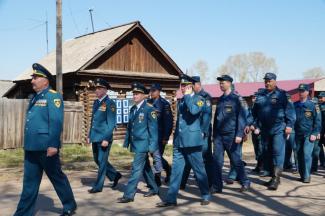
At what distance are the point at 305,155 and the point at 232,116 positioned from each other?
215 centimetres

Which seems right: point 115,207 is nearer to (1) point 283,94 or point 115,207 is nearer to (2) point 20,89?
(1) point 283,94

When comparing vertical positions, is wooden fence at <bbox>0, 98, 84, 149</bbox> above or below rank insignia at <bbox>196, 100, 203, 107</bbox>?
below

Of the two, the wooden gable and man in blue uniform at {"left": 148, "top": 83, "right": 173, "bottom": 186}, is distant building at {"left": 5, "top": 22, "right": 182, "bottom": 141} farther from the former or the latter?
man in blue uniform at {"left": 148, "top": 83, "right": 173, "bottom": 186}

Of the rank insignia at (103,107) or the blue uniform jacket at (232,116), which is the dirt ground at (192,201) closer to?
the blue uniform jacket at (232,116)

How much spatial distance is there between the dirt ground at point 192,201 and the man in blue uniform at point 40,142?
0.69 meters

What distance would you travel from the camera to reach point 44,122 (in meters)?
5.43

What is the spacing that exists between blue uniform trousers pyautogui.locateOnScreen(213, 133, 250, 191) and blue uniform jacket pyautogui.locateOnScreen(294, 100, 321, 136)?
2025 millimetres

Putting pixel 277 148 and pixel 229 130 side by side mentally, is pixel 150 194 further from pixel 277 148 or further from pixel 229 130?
pixel 277 148

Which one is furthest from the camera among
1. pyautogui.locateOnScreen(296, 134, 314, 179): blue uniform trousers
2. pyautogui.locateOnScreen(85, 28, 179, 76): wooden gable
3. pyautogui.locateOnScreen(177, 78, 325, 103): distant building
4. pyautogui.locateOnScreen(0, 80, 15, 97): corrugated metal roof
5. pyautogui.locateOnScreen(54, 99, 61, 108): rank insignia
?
pyautogui.locateOnScreen(0, 80, 15, 97): corrugated metal roof

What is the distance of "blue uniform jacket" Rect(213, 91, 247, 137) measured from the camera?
295 inches

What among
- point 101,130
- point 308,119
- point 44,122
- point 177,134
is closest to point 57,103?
point 44,122

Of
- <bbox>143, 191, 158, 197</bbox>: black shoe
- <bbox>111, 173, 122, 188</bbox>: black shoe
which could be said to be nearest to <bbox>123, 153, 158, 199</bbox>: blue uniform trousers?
<bbox>143, 191, 158, 197</bbox>: black shoe

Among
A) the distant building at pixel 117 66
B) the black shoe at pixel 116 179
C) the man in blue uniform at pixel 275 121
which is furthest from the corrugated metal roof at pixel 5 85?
the man in blue uniform at pixel 275 121

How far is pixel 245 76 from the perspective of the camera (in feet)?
292
